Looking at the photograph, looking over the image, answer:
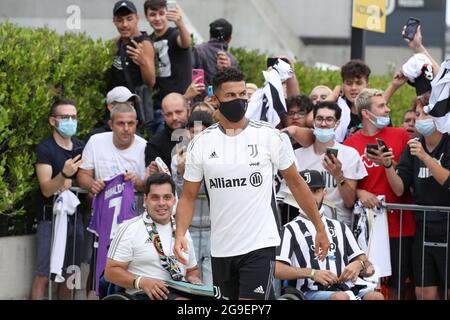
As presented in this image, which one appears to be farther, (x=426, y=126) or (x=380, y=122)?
(x=380, y=122)

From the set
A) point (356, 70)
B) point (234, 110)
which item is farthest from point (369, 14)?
point (234, 110)

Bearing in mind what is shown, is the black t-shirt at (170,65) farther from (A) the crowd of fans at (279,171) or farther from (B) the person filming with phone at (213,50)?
(B) the person filming with phone at (213,50)

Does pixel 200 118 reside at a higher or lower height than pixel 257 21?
lower

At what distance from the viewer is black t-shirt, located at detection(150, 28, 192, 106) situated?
12.2 meters

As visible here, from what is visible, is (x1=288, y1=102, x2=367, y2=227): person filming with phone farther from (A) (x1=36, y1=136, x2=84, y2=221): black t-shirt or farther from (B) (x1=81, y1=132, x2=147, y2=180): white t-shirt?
(A) (x1=36, y1=136, x2=84, y2=221): black t-shirt

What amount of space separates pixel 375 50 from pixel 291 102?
1836 centimetres

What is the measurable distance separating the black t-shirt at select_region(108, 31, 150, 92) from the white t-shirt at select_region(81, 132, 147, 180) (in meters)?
1.17

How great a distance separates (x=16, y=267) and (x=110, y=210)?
1.26 meters

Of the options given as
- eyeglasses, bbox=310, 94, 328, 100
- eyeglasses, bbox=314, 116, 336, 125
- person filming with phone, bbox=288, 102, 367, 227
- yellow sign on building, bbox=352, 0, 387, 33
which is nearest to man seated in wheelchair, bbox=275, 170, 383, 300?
person filming with phone, bbox=288, 102, 367, 227

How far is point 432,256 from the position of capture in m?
10.5

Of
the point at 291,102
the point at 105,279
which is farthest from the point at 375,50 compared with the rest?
the point at 105,279

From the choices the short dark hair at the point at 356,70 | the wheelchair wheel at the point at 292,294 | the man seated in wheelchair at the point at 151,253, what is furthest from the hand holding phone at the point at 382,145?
the man seated in wheelchair at the point at 151,253

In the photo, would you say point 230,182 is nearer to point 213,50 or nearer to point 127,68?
point 127,68

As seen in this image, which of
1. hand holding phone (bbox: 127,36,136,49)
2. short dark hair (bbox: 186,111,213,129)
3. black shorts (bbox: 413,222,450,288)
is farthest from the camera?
hand holding phone (bbox: 127,36,136,49)
